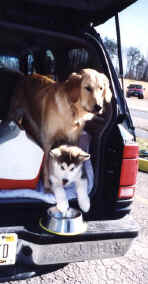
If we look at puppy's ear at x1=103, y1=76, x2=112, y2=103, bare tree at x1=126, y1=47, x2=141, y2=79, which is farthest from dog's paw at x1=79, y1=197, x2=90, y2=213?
bare tree at x1=126, y1=47, x2=141, y2=79

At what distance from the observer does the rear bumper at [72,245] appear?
6.70ft

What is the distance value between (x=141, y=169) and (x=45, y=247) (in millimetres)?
4560

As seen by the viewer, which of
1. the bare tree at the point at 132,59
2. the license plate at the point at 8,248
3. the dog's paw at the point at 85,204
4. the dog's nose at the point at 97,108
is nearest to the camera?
the license plate at the point at 8,248

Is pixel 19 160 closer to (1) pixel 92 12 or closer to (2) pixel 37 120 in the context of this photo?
(2) pixel 37 120

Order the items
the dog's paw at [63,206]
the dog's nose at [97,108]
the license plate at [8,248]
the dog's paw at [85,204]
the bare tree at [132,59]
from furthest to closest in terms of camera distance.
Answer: the bare tree at [132,59], the dog's nose at [97,108], the dog's paw at [85,204], the dog's paw at [63,206], the license plate at [8,248]

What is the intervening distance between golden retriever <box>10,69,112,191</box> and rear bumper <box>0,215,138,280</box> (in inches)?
21.3

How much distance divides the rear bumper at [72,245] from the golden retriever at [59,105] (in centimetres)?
54

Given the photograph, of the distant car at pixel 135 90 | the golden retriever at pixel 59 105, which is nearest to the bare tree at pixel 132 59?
the distant car at pixel 135 90

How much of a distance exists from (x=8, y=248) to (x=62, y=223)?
42cm

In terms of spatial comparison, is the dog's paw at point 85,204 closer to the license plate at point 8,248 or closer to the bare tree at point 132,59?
the license plate at point 8,248

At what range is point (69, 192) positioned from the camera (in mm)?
2549

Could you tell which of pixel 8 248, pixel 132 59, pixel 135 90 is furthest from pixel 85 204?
pixel 132 59

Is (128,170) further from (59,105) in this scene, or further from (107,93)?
(59,105)

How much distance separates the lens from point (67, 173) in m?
2.40
